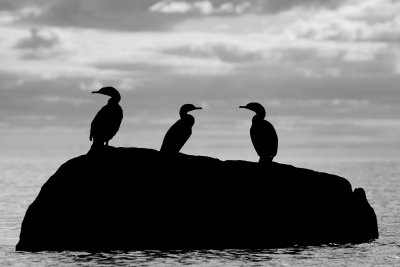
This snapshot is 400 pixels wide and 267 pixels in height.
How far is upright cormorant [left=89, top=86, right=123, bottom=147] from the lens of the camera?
2523cm

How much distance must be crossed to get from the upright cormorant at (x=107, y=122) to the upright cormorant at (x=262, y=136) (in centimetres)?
399

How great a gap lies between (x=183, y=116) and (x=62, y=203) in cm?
449

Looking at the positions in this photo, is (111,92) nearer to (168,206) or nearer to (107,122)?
(107,122)

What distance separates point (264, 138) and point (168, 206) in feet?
11.7

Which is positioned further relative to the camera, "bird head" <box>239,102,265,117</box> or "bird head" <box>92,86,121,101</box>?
"bird head" <box>239,102,265,117</box>

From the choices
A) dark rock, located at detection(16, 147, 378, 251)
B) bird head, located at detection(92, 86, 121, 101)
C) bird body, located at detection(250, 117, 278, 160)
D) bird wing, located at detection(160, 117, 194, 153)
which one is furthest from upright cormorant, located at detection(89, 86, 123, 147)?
bird body, located at detection(250, 117, 278, 160)

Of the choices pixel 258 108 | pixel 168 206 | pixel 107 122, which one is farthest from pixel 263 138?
pixel 107 122

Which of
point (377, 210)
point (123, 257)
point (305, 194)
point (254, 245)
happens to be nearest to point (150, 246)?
point (123, 257)

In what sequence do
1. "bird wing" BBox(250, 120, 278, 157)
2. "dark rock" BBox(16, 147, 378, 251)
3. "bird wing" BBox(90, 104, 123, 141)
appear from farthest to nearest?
"bird wing" BBox(250, 120, 278, 157)
"bird wing" BBox(90, 104, 123, 141)
"dark rock" BBox(16, 147, 378, 251)

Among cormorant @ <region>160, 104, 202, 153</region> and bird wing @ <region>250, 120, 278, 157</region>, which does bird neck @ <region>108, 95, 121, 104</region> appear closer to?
cormorant @ <region>160, 104, 202, 153</region>

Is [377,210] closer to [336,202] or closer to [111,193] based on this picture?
[336,202]

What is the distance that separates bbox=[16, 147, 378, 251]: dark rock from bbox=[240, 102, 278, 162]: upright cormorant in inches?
18.8

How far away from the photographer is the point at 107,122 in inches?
992

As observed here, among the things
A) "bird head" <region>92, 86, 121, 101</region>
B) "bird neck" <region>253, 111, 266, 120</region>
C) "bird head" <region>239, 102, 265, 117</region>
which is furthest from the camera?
"bird head" <region>239, 102, 265, 117</region>
